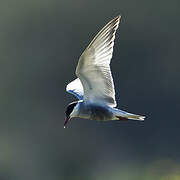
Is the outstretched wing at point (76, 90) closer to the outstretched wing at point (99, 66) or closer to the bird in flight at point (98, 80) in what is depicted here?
the bird in flight at point (98, 80)

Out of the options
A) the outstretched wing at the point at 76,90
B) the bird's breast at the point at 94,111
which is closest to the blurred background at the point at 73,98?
the outstretched wing at the point at 76,90

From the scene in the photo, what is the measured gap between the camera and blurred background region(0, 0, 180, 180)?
8.36 meters

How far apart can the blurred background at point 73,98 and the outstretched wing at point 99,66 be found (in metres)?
3.24

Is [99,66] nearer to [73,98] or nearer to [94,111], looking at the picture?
[94,111]

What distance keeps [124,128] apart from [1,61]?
6.36ft

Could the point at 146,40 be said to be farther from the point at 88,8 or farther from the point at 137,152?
the point at 137,152

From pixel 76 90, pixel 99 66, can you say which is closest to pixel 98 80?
pixel 99 66

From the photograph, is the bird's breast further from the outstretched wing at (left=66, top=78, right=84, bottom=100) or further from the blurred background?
the blurred background

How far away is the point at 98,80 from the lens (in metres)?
3.95

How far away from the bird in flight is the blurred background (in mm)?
3159

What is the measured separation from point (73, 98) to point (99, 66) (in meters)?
4.60

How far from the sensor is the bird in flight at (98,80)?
3.88 m

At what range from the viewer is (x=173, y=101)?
905 centimetres

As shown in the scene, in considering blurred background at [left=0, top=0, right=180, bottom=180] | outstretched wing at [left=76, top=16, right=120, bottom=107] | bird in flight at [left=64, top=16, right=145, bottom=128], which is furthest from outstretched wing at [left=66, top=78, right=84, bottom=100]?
blurred background at [left=0, top=0, right=180, bottom=180]
